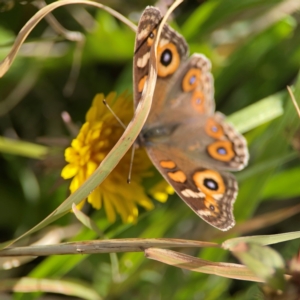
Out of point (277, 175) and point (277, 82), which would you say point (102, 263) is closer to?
point (277, 175)

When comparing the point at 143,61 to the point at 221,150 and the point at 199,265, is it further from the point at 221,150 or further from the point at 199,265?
the point at 199,265

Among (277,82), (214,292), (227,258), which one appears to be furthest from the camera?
(277,82)

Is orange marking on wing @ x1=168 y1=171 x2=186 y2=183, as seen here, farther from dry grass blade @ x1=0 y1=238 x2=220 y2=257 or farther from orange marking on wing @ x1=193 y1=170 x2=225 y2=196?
dry grass blade @ x1=0 y1=238 x2=220 y2=257

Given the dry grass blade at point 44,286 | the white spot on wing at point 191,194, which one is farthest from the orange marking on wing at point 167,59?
the dry grass blade at point 44,286

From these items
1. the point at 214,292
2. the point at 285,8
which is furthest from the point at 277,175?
the point at 285,8

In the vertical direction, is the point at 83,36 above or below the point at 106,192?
above

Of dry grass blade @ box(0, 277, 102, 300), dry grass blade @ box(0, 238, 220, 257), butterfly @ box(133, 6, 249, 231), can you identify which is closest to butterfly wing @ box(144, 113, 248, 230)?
butterfly @ box(133, 6, 249, 231)

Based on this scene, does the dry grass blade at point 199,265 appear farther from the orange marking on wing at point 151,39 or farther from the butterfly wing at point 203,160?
the orange marking on wing at point 151,39
